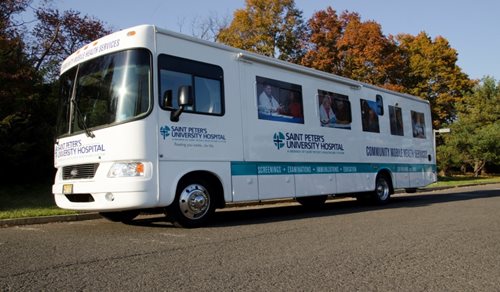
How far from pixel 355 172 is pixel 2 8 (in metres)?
14.3

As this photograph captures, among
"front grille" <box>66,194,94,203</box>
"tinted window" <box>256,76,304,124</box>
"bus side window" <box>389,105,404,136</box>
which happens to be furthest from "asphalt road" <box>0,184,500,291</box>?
"bus side window" <box>389,105,404,136</box>

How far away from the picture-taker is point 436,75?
40.3 meters

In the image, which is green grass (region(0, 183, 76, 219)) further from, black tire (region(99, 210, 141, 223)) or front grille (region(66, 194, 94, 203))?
front grille (region(66, 194, 94, 203))

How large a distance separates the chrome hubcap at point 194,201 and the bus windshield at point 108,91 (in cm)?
155

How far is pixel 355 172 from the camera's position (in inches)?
451

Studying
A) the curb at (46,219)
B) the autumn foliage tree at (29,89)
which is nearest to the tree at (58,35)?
the autumn foliage tree at (29,89)

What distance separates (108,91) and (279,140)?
144 inches

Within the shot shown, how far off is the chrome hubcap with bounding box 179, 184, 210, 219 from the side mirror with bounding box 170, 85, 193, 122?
1.23m

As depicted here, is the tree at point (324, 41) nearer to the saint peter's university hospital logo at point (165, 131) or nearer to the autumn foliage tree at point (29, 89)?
the autumn foliage tree at point (29, 89)

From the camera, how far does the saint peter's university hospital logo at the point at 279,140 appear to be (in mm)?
9219

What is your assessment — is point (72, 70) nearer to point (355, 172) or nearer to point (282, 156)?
point (282, 156)

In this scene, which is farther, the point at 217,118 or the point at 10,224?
the point at 10,224

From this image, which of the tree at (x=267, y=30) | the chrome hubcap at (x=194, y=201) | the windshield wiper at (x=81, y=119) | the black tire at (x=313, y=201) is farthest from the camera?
the tree at (x=267, y=30)

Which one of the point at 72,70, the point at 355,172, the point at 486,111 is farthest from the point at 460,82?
the point at 72,70
